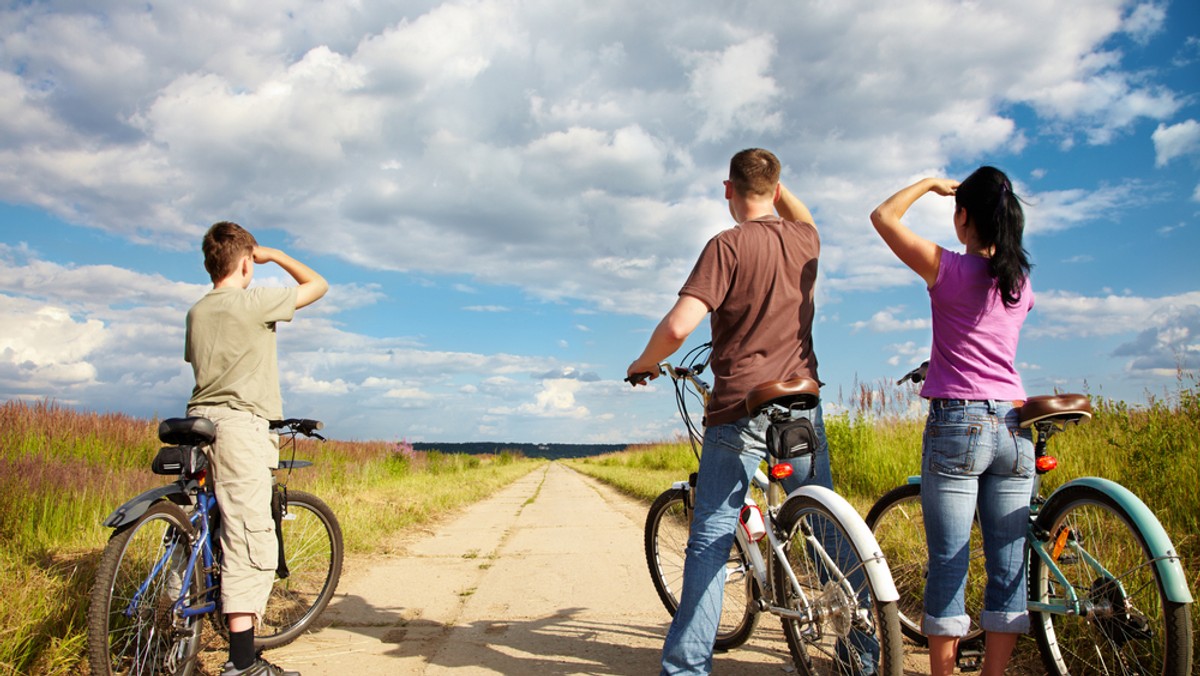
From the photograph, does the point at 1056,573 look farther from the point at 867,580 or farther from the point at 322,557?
the point at 322,557

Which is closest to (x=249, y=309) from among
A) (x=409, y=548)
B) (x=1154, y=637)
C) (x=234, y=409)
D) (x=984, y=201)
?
(x=234, y=409)

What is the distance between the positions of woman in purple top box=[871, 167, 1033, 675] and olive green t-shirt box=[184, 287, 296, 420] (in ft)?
8.84

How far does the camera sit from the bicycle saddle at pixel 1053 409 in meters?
2.59

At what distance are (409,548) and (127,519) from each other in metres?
4.51

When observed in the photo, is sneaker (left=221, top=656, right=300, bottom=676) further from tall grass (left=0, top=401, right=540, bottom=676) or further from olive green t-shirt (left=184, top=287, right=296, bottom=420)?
olive green t-shirt (left=184, top=287, right=296, bottom=420)

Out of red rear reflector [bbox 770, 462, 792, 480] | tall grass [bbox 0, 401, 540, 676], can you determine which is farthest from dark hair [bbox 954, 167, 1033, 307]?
tall grass [bbox 0, 401, 540, 676]

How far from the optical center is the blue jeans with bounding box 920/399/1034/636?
2.66 meters

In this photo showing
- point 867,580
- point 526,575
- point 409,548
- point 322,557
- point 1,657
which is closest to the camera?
point 867,580

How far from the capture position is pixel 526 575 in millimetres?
5992

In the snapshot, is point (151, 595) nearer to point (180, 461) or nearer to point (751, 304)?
point (180, 461)

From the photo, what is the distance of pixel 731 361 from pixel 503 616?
2581mm

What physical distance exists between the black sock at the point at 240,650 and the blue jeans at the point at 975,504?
2.73 meters

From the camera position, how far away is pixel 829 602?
283 centimetres

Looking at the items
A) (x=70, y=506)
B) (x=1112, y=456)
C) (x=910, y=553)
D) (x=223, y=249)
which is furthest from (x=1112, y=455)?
(x=70, y=506)
